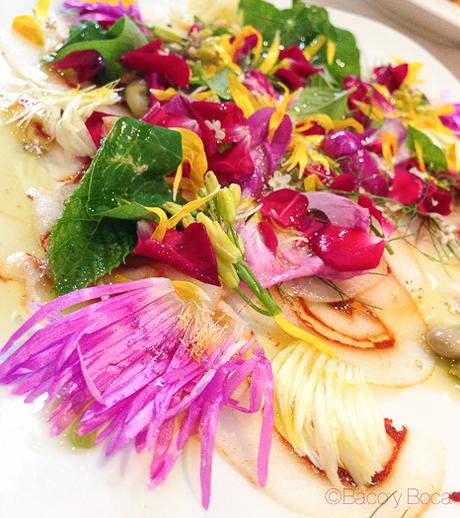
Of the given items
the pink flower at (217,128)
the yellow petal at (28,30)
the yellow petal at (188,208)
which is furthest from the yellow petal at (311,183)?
the yellow petal at (28,30)

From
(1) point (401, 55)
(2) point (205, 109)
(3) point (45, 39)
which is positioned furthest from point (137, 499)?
(1) point (401, 55)

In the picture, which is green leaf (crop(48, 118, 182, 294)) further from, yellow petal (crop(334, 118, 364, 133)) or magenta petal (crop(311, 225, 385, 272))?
yellow petal (crop(334, 118, 364, 133))

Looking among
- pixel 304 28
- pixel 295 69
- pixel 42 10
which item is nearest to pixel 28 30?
pixel 42 10

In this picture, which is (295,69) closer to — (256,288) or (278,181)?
(278,181)

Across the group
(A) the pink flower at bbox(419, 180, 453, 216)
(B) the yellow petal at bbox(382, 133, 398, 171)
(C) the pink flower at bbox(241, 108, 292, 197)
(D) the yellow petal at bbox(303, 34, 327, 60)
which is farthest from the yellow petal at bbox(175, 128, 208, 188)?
(D) the yellow petal at bbox(303, 34, 327, 60)

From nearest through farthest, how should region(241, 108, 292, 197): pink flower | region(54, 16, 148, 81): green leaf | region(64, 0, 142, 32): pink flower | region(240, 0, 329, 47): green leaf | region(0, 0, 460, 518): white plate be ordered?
region(0, 0, 460, 518): white plate
region(241, 108, 292, 197): pink flower
region(54, 16, 148, 81): green leaf
region(64, 0, 142, 32): pink flower
region(240, 0, 329, 47): green leaf

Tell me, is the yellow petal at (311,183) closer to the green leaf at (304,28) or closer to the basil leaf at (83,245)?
the basil leaf at (83,245)
